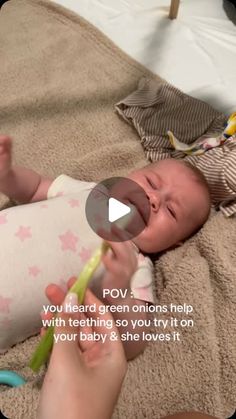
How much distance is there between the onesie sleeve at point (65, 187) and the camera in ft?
2.86

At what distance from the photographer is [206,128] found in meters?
1.04

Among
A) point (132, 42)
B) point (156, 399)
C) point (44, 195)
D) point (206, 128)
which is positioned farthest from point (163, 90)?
point (156, 399)

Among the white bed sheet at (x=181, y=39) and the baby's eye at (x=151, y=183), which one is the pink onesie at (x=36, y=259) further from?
the white bed sheet at (x=181, y=39)

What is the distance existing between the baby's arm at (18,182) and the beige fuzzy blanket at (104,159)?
123 millimetres

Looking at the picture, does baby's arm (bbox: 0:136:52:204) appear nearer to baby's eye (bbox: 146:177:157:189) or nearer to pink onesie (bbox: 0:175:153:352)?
pink onesie (bbox: 0:175:153:352)

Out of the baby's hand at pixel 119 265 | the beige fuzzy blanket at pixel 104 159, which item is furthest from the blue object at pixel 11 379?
the baby's hand at pixel 119 265

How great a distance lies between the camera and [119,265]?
2.34ft

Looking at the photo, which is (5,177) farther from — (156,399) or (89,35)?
(89,35)

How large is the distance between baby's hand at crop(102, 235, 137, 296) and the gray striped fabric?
242 mm

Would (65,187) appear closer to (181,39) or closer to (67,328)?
(67,328)

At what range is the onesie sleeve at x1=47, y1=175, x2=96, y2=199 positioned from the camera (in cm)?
87

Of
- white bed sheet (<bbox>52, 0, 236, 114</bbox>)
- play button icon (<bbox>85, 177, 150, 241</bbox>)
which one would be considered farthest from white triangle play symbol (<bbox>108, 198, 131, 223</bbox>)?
white bed sheet (<bbox>52, 0, 236, 114</bbox>)

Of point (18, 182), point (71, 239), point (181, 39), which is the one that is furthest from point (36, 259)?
point (181, 39)

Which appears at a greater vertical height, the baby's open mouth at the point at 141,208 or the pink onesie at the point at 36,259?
the baby's open mouth at the point at 141,208
